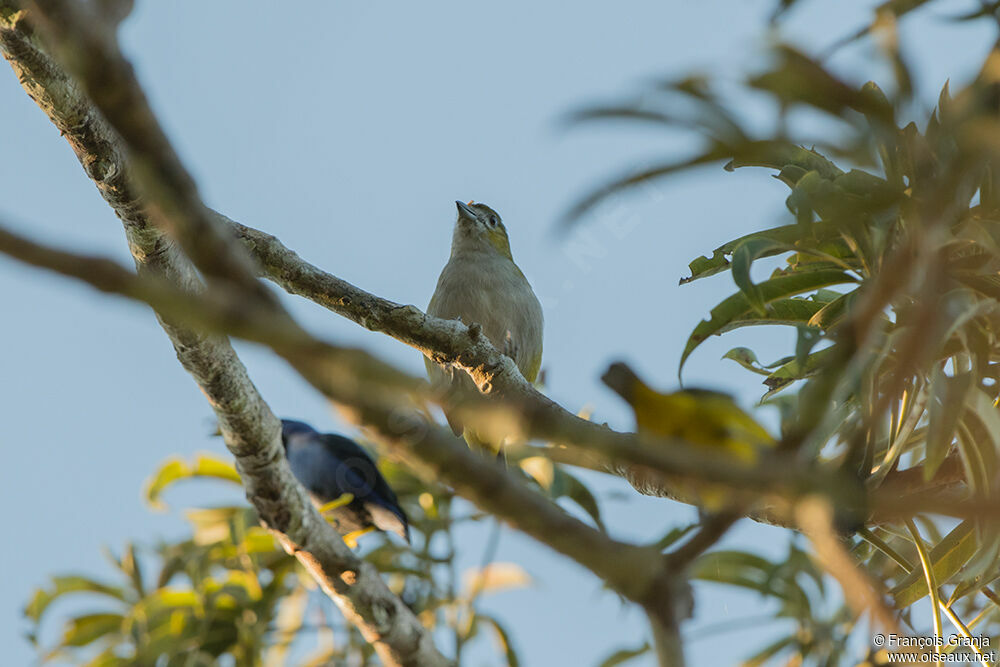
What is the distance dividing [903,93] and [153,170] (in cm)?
98

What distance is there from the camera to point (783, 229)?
212 cm

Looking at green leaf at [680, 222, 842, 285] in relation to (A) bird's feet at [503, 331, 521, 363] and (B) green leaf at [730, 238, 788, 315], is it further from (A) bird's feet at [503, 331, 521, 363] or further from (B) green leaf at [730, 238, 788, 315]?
(A) bird's feet at [503, 331, 521, 363]

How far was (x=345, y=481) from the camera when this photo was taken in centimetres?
458

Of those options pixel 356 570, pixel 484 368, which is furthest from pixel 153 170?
pixel 356 570

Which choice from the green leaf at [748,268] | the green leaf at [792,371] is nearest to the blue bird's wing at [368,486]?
the green leaf at [792,371]

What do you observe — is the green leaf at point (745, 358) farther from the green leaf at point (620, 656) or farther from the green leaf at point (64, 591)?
the green leaf at point (64, 591)

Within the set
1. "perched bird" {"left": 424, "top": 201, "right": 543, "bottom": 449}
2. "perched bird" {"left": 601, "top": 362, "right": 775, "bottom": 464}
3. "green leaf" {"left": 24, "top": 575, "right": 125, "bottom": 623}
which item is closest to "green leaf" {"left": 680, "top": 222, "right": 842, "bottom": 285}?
"perched bird" {"left": 601, "top": 362, "right": 775, "bottom": 464}

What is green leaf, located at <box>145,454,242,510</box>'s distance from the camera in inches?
161

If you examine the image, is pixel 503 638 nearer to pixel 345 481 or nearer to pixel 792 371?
pixel 345 481

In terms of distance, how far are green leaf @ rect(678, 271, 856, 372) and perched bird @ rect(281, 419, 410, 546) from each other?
221 cm

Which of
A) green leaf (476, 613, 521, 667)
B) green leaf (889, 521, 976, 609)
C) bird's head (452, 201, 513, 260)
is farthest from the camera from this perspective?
bird's head (452, 201, 513, 260)

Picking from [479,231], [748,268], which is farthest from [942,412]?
[479,231]

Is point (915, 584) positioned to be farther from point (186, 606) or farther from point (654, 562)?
point (186, 606)

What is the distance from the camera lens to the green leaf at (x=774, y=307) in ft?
6.91
